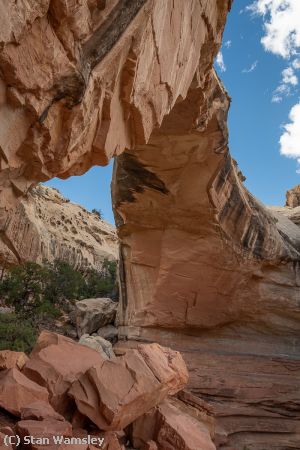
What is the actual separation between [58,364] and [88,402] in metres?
1.04

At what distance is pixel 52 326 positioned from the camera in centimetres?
1680

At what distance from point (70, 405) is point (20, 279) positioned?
12693 millimetres

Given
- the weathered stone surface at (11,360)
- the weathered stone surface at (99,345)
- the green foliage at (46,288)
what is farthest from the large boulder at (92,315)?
the weathered stone surface at (11,360)

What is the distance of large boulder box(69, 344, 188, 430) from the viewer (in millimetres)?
5312

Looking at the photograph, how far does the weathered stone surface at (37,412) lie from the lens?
4445 mm

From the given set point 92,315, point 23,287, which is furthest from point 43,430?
point 23,287

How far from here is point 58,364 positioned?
615 cm

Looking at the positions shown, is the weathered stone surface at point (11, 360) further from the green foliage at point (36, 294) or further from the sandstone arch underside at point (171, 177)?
the green foliage at point (36, 294)

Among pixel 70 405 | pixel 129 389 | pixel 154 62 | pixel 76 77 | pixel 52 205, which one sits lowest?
pixel 70 405

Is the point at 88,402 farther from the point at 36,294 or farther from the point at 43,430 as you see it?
the point at 36,294

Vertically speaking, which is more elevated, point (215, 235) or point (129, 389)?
point (215, 235)

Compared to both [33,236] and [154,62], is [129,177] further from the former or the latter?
[33,236]

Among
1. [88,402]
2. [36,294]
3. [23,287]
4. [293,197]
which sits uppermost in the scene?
[293,197]

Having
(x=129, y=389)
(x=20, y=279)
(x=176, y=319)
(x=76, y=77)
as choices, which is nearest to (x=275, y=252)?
(x=176, y=319)
